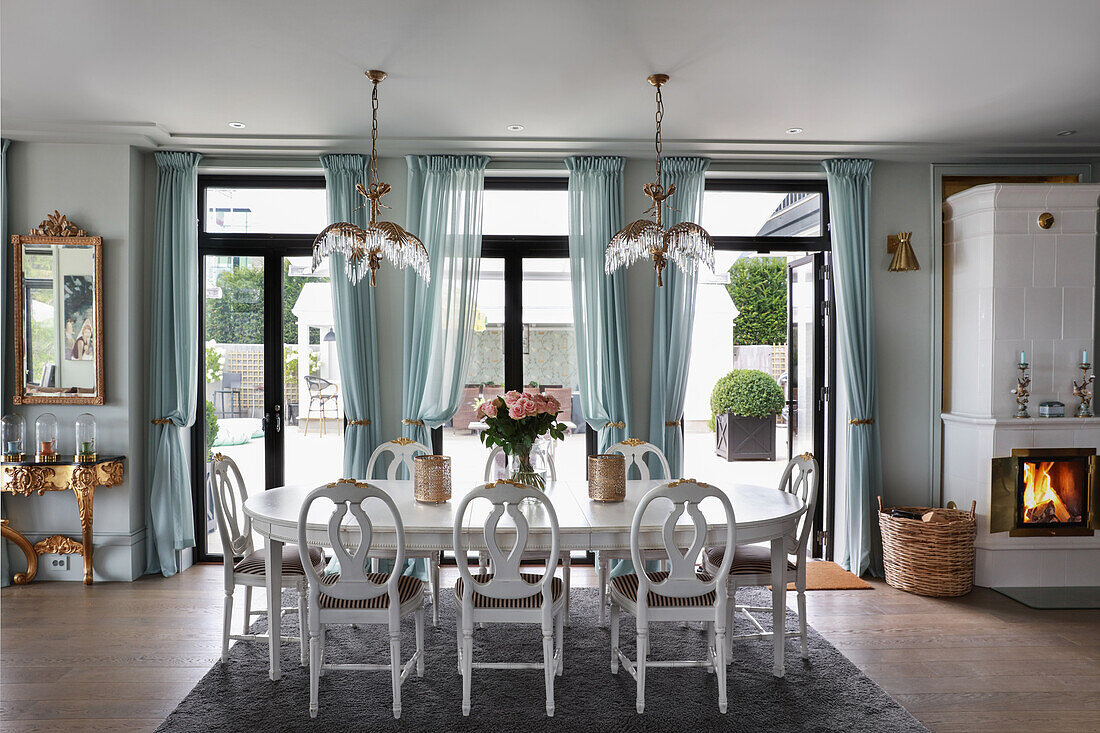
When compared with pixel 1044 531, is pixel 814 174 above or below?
above

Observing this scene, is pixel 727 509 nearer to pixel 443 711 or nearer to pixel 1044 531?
pixel 443 711

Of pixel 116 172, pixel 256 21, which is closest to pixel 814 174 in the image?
pixel 256 21

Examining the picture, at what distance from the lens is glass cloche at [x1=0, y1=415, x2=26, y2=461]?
4434 millimetres

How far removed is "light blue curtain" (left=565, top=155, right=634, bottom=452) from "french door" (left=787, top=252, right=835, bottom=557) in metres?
1.34

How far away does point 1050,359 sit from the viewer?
4535 millimetres

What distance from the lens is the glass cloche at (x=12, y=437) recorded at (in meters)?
4.43

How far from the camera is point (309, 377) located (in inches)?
198

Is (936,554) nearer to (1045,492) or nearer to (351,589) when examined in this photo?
(1045,492)

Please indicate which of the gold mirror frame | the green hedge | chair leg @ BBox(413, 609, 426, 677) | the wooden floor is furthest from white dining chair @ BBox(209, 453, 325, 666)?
the green hedge

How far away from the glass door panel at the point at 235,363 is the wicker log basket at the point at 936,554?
417cm

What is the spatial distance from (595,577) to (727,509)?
2.11m

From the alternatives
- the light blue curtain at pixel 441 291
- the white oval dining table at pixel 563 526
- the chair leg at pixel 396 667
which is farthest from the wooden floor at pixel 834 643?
the light blue curtain at pixel 441 291

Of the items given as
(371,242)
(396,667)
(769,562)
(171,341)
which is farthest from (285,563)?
(769,562)

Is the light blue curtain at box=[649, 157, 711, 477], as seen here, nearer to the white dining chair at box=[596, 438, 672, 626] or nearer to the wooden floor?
the white dining chair at box=[596, 438, 672, 626]
